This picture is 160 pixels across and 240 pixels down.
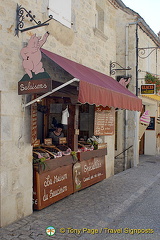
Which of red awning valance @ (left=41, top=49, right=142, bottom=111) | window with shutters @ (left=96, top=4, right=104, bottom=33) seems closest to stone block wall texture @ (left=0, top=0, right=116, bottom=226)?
red awning valance @ (left=41, top=49, right=142, bottom=111)

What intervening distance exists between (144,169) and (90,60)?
17.3 ft

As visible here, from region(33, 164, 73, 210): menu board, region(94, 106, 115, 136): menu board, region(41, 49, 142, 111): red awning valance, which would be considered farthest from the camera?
region(94, 106, 115, 136): menu board

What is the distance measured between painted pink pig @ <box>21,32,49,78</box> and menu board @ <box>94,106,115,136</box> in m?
3.50

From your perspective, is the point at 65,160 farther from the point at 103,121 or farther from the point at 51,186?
the point at 103,121

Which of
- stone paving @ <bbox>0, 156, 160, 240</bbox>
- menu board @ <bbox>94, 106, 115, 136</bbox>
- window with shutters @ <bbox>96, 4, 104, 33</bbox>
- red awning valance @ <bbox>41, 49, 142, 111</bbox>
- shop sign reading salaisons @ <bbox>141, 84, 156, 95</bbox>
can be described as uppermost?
window with shutters @ <bbox>96, 4, 104, 33</bbox>

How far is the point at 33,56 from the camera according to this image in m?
4.57

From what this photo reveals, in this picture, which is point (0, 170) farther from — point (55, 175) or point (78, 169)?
point (78, 169)

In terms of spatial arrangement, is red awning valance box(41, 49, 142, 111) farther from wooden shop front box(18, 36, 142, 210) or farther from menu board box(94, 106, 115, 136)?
menu board box(94, 106, 115, 136)

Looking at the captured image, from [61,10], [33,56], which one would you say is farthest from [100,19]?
[33,56]

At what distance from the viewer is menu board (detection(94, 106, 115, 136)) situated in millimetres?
7824

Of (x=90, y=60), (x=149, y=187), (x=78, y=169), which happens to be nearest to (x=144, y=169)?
(x=149, y=187)

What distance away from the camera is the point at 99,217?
5.12 m

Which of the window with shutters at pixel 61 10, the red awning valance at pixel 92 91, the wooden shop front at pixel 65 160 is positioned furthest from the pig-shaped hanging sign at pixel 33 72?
the window with shutters at pixel 61 10

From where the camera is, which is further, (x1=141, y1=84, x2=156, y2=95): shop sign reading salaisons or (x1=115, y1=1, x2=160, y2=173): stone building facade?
(x1=115, y1=1, x2=160, y2=173): stone building facade
